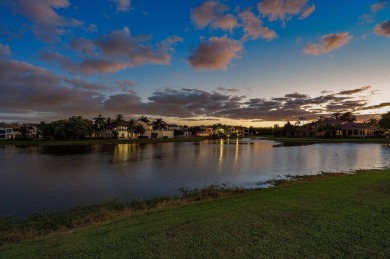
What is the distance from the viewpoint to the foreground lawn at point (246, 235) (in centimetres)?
657

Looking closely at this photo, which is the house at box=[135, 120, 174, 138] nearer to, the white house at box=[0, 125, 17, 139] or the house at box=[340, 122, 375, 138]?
the white house at box=[0, 125, 17, 139]

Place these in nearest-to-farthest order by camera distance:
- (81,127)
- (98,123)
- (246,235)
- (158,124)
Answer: (246,235) → (81,127) → (98,123) → (158,124)

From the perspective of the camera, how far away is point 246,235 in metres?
7.51

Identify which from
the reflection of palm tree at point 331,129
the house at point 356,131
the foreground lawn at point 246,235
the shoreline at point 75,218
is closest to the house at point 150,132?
the reflection of palm tree at point 331,129

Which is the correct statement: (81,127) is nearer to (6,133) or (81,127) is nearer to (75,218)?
(6,133)

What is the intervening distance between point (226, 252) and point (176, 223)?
9.28 ft

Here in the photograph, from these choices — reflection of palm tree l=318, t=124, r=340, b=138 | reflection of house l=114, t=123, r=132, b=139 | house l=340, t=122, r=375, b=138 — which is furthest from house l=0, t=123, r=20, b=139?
house l=340, t=122, r=375, b=138

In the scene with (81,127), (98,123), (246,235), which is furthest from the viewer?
(98,123)

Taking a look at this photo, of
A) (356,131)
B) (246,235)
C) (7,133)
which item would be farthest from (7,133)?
(246,235)

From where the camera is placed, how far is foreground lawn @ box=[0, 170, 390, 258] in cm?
657

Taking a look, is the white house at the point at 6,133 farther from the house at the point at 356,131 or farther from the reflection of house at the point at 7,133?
the house at the point at 356,131

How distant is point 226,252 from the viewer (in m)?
6.55

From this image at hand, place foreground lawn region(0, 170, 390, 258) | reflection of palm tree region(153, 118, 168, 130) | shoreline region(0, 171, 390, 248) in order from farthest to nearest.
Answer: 1. reflection of palm tree region(153, 118, 168, 130)
2. shoreline region(0, 171, 390, 248)
3. foreground lawn region(0, 170, 390, 258)

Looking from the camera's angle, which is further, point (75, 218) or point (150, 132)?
point (150, 132)
